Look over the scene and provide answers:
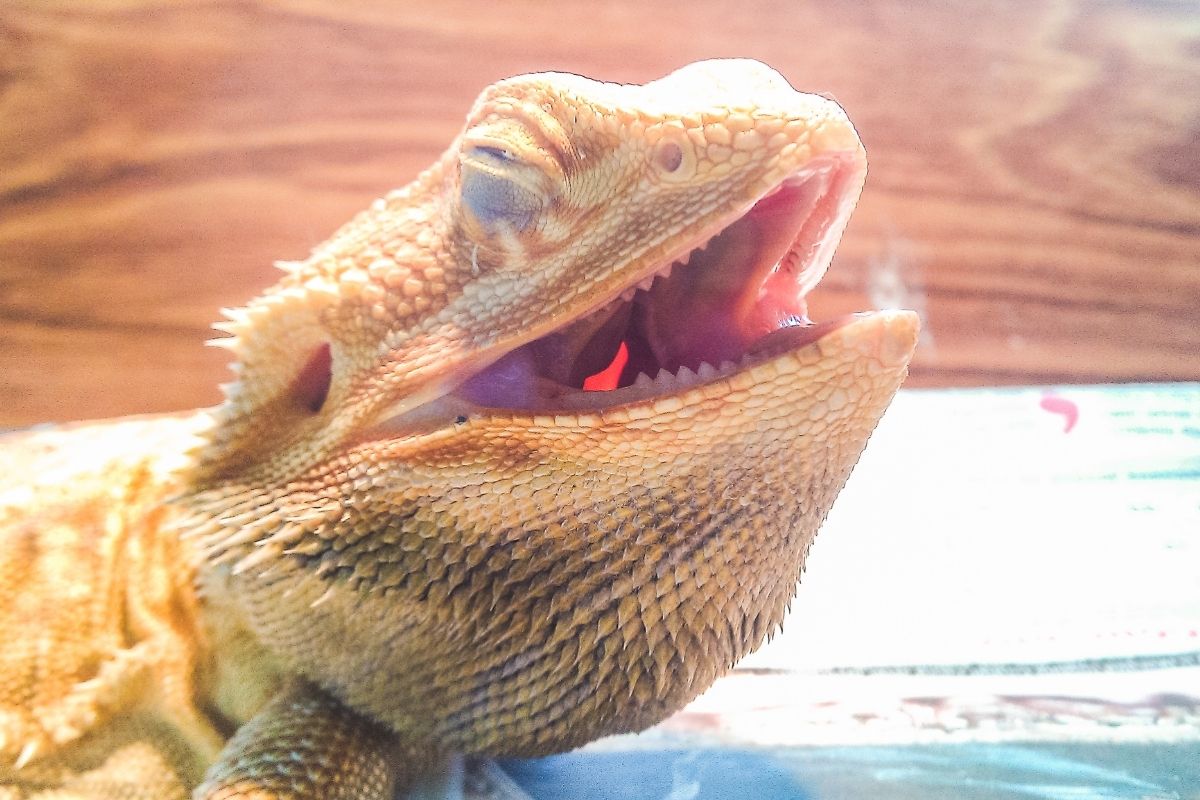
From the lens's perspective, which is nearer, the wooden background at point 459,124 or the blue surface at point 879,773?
the blue surface at point 879,773

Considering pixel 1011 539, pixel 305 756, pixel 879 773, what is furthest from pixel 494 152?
pixel 1011 539

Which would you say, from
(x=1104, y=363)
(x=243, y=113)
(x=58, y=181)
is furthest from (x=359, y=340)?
(x=1104, y=363)

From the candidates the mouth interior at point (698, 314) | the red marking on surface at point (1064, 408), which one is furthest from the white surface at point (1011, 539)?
the mouth interior at point (698, 314)

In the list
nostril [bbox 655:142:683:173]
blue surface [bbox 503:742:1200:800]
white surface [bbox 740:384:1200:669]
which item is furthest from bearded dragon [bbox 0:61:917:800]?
white surface [bbox 740:384:1200:669]

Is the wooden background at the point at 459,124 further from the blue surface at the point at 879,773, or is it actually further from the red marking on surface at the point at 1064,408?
the blue surface at the point at 879,773

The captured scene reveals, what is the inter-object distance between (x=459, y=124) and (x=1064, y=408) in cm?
154

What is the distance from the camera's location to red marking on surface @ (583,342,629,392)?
86 cm

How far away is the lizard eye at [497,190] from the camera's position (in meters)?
0.75

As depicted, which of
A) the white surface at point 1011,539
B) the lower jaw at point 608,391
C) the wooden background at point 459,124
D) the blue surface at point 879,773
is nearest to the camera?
the lower jaw at point 608,391

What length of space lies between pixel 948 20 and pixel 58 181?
79.0 inches

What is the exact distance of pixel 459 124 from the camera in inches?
71.7

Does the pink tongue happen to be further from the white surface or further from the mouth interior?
the white surface

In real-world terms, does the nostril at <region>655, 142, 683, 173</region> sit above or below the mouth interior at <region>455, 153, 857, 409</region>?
above

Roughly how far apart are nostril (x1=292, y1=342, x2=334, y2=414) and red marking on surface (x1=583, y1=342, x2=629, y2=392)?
0.93ft
